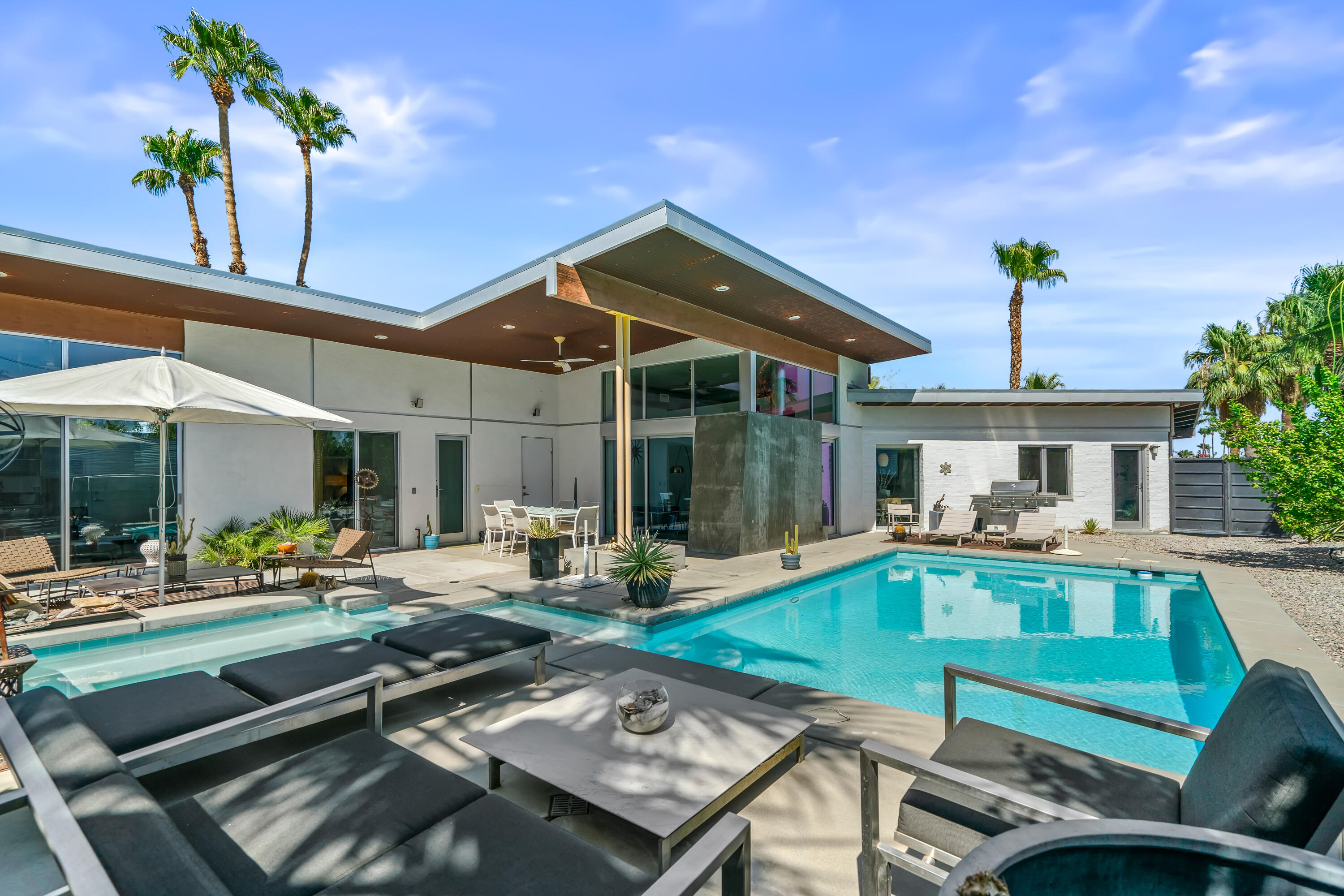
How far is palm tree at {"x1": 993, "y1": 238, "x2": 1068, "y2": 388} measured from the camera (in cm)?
1698

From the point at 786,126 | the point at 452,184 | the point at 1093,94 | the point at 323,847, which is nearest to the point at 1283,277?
the point at 1093,94

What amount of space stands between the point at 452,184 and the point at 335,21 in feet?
12.3

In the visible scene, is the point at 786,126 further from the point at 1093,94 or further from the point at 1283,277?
the point at 1283,277

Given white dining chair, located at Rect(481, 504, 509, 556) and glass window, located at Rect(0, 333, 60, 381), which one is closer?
glass window, located at Rect(0, 333, 60, 381)

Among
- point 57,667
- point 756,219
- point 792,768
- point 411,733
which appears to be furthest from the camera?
point 756,219

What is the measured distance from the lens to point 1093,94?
26.7 feet

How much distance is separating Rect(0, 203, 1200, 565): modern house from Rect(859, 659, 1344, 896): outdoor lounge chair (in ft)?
18.5

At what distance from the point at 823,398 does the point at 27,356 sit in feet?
42.0

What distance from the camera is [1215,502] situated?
43.4 feet

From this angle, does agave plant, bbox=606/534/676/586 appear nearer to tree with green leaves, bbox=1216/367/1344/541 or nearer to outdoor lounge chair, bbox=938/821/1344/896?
outdoor lounge chair, bbox=938/821/1344/896

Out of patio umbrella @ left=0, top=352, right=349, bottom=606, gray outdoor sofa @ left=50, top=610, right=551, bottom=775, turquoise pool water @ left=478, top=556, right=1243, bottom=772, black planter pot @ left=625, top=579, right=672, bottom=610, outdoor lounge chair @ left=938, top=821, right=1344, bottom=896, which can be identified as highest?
patio umbrella @ left=0, top=352, right=349, bottom=606


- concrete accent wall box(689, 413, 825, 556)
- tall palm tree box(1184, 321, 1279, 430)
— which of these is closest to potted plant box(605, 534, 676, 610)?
concrete accent wall box(689, 413, 825, 556)

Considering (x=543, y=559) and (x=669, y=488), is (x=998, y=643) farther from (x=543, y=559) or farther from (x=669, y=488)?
(x=669, y=488)

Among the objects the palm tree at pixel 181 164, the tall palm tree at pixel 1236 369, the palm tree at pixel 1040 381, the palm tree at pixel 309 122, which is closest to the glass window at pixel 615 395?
the palm tree at pixel 309 122
